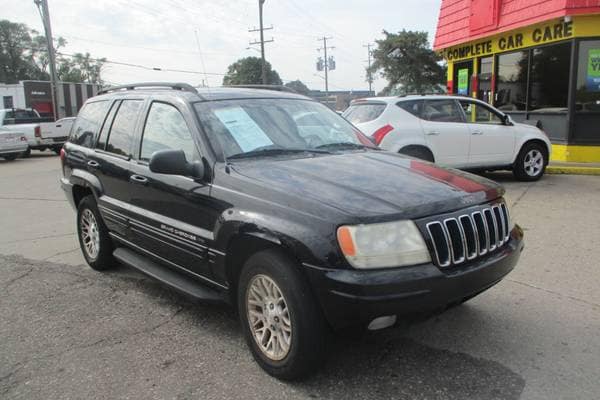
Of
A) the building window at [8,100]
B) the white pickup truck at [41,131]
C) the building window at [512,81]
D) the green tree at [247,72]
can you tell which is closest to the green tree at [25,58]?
the green tree at [247,72]

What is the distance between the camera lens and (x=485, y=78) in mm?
15219

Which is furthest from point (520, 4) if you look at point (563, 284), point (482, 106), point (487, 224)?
point (487, 224)

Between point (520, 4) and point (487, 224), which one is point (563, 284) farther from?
point (520, 4)

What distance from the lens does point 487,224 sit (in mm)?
3211

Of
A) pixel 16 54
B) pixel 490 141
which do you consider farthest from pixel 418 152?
pixel 16 54

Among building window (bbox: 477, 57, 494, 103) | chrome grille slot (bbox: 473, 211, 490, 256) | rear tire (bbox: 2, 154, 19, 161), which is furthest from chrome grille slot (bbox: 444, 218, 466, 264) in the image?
rear tire (bbox: 2, 154, 19, 161)

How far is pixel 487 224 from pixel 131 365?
2.43m

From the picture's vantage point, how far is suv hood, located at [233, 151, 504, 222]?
2.90 m

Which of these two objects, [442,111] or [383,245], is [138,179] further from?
[442,111]

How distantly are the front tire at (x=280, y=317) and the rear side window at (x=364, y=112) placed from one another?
20.7 feet

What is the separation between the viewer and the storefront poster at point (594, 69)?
36.9 ft

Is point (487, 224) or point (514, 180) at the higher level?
point (487, 224)

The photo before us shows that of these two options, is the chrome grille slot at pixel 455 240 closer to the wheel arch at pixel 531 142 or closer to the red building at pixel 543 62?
the wheel arch at pixel 531 142

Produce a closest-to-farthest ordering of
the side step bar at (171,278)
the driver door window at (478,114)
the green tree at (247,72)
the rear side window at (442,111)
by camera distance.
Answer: the side step bar at (171,278), the rear side window at (442,111), the driver door window at (478,114), the green tree at (247,72)
